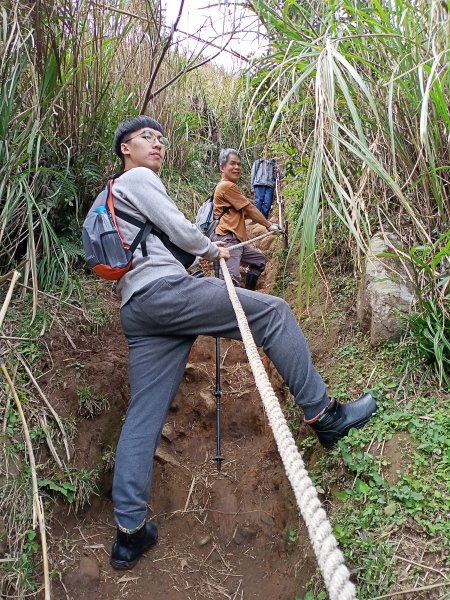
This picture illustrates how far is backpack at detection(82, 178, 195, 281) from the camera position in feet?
Result: 6.86

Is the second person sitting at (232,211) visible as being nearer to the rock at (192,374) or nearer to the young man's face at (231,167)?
the young man's face at (231,167)

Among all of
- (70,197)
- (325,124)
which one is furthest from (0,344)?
(325,124)

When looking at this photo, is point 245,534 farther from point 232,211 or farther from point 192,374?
point 232,211

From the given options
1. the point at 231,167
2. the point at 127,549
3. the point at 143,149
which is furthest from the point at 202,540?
the point at 231,167

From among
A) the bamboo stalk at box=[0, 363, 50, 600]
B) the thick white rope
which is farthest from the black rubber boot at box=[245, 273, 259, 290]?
the thick white rope

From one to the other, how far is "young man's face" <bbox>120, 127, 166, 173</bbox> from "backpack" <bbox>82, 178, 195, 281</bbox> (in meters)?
0.33

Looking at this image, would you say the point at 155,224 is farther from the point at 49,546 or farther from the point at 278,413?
the point at 49,546

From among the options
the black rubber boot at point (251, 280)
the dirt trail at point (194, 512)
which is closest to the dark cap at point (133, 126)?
the dirt trail at point (194, 512)

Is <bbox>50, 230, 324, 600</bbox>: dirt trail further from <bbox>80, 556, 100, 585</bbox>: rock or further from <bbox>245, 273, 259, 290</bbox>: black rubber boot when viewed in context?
<bbox>245, 273, 259, 290</bbox>: black rubber boot

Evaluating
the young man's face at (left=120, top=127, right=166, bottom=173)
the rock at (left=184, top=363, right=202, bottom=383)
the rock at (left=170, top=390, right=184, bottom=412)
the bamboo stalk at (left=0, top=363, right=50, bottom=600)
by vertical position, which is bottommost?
the rock at (left=170, top=390, right=184, bottom=412)

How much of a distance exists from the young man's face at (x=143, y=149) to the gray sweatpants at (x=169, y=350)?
721 millimetres

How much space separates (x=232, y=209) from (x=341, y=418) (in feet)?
8.82

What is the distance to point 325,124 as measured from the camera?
2070 mm

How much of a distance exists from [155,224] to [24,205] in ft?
3.08
